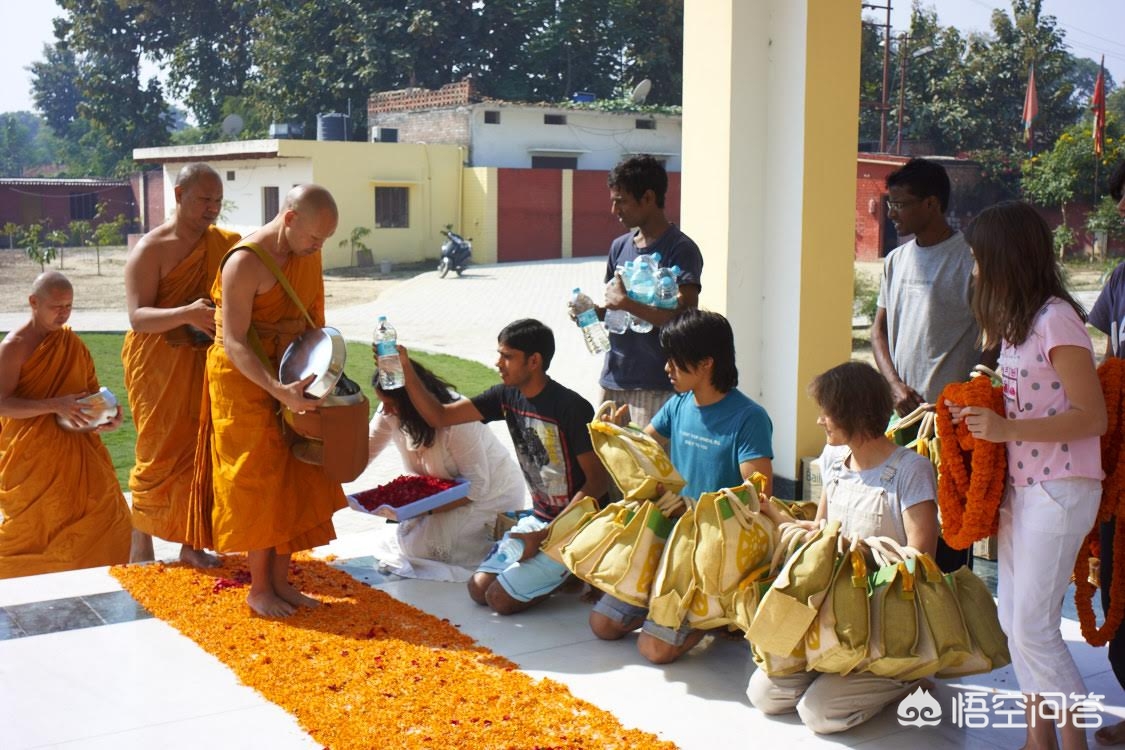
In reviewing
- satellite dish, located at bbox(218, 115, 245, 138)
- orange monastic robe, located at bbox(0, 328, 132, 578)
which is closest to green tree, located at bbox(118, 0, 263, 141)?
satellite dish, located at bbox(218, 115, 245, 138)

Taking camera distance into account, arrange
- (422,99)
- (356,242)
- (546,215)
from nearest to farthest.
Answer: (356,242)
(546,215)
(422,99)

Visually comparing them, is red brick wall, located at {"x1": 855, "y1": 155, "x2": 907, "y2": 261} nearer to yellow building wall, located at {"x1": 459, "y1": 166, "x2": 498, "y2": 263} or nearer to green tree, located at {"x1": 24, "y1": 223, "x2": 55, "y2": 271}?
yellow building wall, located at {"x1": 459, "y1": 166, "x2": 498, "y2": 263}

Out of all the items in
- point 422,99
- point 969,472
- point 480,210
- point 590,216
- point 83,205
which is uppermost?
point 422,99

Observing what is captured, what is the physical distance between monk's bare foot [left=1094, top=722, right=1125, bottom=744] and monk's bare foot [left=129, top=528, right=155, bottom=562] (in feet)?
14.1

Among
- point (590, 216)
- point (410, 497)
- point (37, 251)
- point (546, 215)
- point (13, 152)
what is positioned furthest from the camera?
point (13, 152)

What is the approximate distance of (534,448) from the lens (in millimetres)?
4887

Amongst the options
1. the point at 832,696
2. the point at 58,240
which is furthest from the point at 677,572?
the point at 58,240

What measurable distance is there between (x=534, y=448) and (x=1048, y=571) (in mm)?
2287

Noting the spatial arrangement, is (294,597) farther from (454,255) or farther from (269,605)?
(454,255)

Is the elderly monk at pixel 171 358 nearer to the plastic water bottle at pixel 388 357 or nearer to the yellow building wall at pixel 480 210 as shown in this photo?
the plastic water bottle at pixel 388 357

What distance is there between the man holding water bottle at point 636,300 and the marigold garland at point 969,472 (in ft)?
5.58

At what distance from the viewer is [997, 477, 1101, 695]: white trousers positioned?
3.11 m

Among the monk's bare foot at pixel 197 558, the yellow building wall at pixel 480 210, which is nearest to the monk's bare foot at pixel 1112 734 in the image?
the monk's bare foot at pixel 197 558

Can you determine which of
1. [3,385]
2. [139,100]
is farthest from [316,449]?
[139,100]
